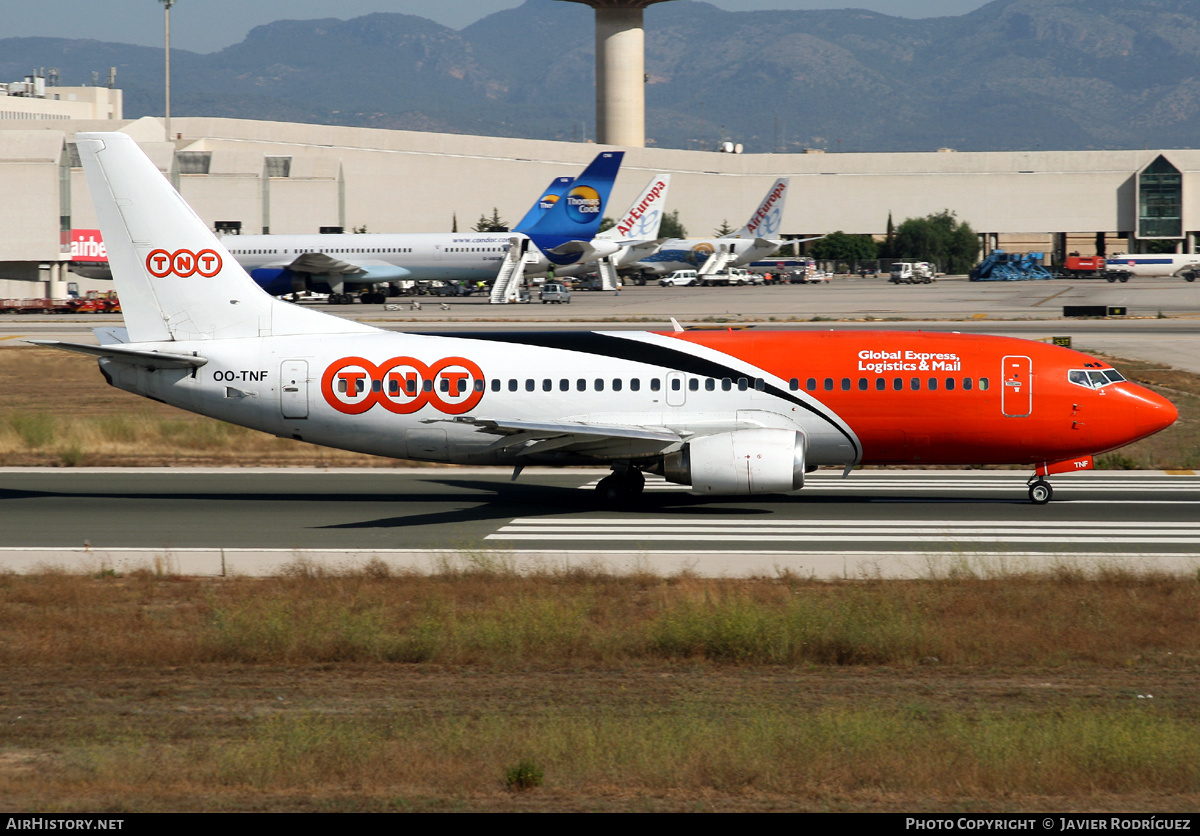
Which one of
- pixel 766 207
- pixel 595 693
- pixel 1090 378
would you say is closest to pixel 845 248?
pixel 766 207

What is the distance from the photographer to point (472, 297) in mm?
105000

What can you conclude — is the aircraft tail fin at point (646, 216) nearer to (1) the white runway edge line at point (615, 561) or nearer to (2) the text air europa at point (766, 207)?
(2) the text air europa at point (766, 207)

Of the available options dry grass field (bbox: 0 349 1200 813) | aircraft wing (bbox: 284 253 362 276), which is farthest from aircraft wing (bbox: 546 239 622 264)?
dry grass field (bbox: 0 349 1200 813)

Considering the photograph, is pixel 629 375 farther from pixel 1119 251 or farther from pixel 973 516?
pixel 1119 251

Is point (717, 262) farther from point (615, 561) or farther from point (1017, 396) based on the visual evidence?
point (615, 561)

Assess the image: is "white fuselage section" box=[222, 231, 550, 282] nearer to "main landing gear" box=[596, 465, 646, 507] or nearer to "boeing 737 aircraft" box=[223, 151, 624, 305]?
"boeing 737 aircraft" box=[223, 151, 624, 305]

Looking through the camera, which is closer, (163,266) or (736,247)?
(163,266)

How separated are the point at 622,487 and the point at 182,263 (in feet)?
36.5

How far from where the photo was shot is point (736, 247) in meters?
130

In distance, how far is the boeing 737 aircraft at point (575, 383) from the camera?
83.7 ft

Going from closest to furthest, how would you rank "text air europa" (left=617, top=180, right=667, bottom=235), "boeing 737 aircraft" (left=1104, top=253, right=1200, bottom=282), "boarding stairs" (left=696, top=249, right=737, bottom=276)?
1. "text air europa" (left=617, top=180, right=667, bottom=235)
2. "boeing 737 aircraft" (left=1104, top=253, right=1200, bottom=282)
3. "boarding stairs" (left=696, top=249, right=737, bottom=276)

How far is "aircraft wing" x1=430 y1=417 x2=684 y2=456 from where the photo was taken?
80.2 feet

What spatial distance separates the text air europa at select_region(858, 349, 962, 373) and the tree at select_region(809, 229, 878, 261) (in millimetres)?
149664

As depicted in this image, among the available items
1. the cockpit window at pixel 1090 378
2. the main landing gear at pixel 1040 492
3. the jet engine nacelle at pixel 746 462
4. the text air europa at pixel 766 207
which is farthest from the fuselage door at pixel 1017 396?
the text air europa at pixel 766 207
